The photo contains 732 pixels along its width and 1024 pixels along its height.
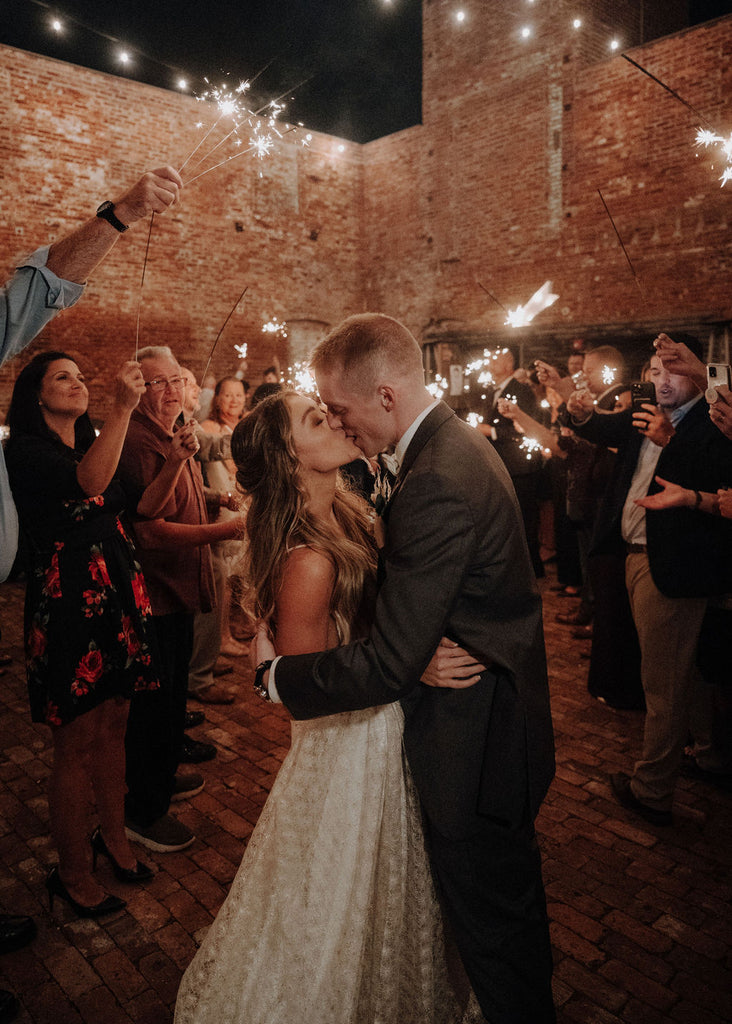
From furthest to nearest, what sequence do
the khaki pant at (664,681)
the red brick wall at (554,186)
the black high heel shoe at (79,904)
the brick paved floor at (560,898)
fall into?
the red brick wall at (554,186) → the khaki pant at (664,681) → the black high heel shoe at (79,904) → the brick paved floor at (560,898)

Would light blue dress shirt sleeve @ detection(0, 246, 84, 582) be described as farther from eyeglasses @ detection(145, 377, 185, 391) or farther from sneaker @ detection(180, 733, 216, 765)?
sneaker @ detection(180, 733, 216, 765)

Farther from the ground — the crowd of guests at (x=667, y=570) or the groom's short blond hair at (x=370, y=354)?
the groom's short blond hair at (x=370, y=354)

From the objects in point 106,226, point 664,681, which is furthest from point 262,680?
point 664,681

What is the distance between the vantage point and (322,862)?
6.59ft

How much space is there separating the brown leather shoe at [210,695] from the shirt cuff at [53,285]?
11.6ft

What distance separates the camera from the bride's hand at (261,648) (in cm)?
204

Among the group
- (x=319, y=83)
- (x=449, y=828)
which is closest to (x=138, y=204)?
(x=449, y=828)

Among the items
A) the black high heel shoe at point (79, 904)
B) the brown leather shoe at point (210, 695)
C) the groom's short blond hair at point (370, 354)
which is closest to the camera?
the groom's short blond hair at point (370, 354)

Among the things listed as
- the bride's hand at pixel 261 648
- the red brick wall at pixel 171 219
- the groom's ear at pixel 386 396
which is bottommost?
the bride's hand at pixel 261 648

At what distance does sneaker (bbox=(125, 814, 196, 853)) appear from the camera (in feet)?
10.9

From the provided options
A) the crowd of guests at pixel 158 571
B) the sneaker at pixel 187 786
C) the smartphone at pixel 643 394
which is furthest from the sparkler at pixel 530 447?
the sneaker at pixel 187 786

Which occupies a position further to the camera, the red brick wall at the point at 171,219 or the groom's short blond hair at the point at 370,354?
the red brick wall at the point at 171,219

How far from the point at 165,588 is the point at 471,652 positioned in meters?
2.20

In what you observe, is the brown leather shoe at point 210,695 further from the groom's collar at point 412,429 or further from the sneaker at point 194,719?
the groom's collar at point 412,429
